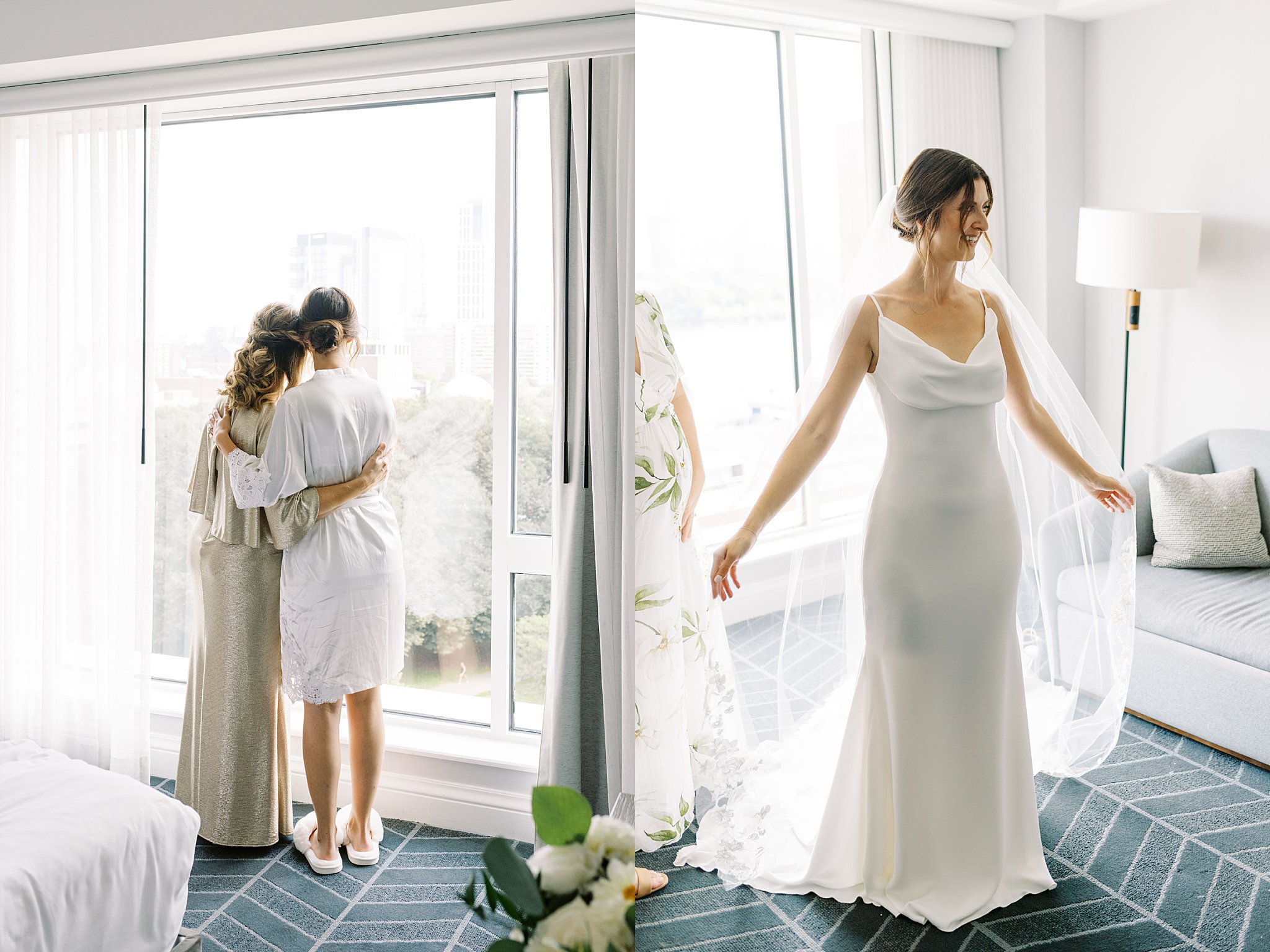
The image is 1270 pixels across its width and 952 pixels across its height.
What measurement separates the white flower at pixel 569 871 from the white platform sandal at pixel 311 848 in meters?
1.89

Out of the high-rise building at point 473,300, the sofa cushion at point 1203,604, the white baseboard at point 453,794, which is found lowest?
the white baseboard at point 453,794

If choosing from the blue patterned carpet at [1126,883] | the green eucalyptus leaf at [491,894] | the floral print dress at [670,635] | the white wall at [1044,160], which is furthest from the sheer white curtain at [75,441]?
the white wall at [1044,160]

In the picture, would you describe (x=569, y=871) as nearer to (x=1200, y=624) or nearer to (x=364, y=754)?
(x=1200, y=624)

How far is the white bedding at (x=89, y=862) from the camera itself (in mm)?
1670

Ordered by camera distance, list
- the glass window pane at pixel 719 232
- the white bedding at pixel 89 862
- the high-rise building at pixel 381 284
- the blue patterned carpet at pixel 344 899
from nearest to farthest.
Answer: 1. the glass window pane at pixel 719 232
2. the white bedding at pixel 89 862
3. the blue patterned carpet at pixel 344 899
4. the high-rise building at pixel 381 284

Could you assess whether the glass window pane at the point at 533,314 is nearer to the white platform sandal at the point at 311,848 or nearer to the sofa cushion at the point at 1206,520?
the white platform sandal at the point at 311,848

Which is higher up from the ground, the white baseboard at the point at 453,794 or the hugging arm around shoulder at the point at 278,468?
the hugging arm around shoulder at the point at 278,468

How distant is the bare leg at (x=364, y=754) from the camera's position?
7.81 feet

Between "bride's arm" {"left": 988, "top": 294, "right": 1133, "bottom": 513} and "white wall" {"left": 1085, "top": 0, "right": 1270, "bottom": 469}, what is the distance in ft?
0.20

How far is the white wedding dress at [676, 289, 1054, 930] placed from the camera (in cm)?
75

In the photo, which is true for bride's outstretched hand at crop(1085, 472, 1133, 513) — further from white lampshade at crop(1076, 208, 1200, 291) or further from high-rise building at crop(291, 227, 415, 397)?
high-rise building at crop(291, 227, 415, 397)

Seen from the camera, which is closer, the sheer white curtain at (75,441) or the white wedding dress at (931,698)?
the white wedding dress at (931,698)

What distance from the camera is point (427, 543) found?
2693 mm

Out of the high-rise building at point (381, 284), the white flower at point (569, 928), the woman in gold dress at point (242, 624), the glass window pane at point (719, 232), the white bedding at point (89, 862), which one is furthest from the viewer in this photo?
the high-rise building at point (381, 284)
